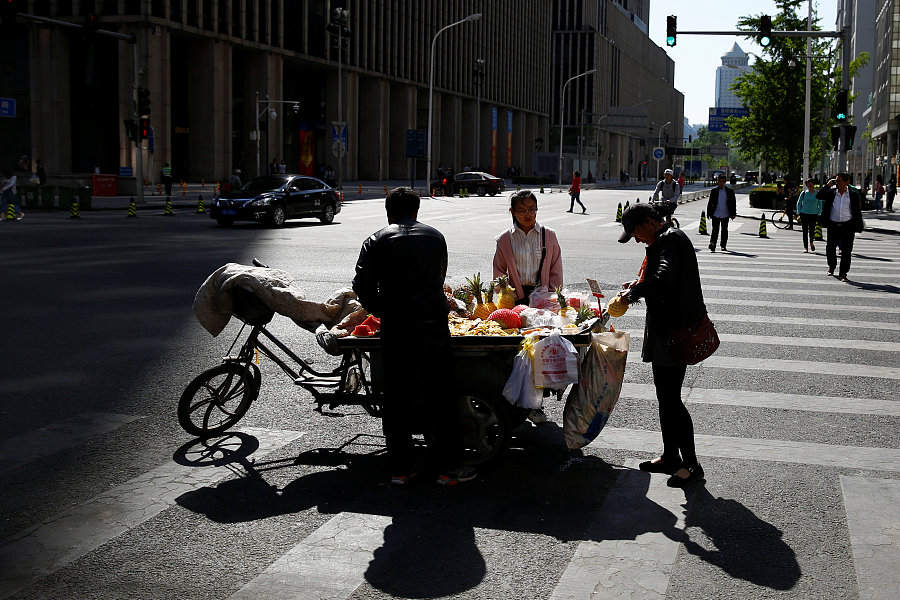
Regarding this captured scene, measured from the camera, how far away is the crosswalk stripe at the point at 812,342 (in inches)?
406

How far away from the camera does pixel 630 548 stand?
4.84 meters

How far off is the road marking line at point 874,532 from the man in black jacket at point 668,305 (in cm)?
90

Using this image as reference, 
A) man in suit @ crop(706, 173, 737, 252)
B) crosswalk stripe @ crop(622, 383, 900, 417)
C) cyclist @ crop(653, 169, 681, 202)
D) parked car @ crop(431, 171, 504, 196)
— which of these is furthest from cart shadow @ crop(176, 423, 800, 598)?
parked car @ crop(431, 171, 504, 196)

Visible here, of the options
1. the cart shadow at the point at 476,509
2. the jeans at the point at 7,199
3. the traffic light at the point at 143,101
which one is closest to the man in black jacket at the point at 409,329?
the cart shadow at the point at 476,509

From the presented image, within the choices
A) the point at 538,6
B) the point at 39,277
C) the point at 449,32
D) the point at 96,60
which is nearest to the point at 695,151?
the point at 538,6

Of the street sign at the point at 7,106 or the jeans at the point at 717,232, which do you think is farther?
the street sign at the point at 7,106

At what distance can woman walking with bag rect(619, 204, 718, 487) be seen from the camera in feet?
19.0

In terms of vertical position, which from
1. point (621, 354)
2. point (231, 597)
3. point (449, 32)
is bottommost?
point (231, 597)

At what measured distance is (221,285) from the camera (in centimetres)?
650

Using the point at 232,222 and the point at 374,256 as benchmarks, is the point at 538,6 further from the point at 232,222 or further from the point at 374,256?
the point at 374,256

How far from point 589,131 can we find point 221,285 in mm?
126387

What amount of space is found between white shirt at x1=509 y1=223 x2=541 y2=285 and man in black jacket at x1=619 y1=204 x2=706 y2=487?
5.27 feet

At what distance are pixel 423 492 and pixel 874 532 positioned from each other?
2416mm

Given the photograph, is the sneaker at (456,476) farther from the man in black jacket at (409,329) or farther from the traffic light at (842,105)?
the traffic light at (842,105)
